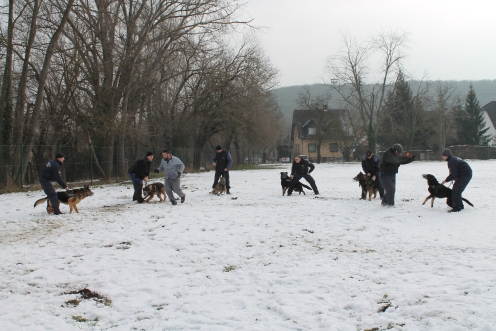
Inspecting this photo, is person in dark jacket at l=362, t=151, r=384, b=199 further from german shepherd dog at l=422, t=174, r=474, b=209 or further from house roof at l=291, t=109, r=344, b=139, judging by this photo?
house roof at l=291, t=109, r=344, b=139

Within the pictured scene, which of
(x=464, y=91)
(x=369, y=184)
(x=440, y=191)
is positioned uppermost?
(x=464, y=91)

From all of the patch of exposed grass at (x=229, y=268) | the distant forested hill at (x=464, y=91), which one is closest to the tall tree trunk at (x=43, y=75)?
the patch of exposed grass at (x=229, y=268)

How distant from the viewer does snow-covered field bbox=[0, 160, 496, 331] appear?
4.55 m

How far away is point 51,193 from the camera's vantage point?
1077 centimetres

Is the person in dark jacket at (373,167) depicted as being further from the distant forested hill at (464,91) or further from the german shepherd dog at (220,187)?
the distant forested hill at (464,91)

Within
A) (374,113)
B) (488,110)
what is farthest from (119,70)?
(488,110)

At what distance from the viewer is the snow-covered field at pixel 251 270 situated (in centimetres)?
455

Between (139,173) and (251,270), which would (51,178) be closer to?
(139,173)

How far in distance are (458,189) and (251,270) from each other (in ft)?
22.3

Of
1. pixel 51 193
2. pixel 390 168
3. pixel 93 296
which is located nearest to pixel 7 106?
pixel 51 193

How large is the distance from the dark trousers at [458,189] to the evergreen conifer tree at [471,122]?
173 feet

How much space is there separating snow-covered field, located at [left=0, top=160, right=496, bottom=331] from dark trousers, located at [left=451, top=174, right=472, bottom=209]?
35cm

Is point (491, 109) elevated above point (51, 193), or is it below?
above

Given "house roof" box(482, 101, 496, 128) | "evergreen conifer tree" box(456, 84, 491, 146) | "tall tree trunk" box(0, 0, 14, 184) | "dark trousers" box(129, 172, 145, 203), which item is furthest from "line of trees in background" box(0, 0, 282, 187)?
"house roof" box(482, 101, 496, 128)
